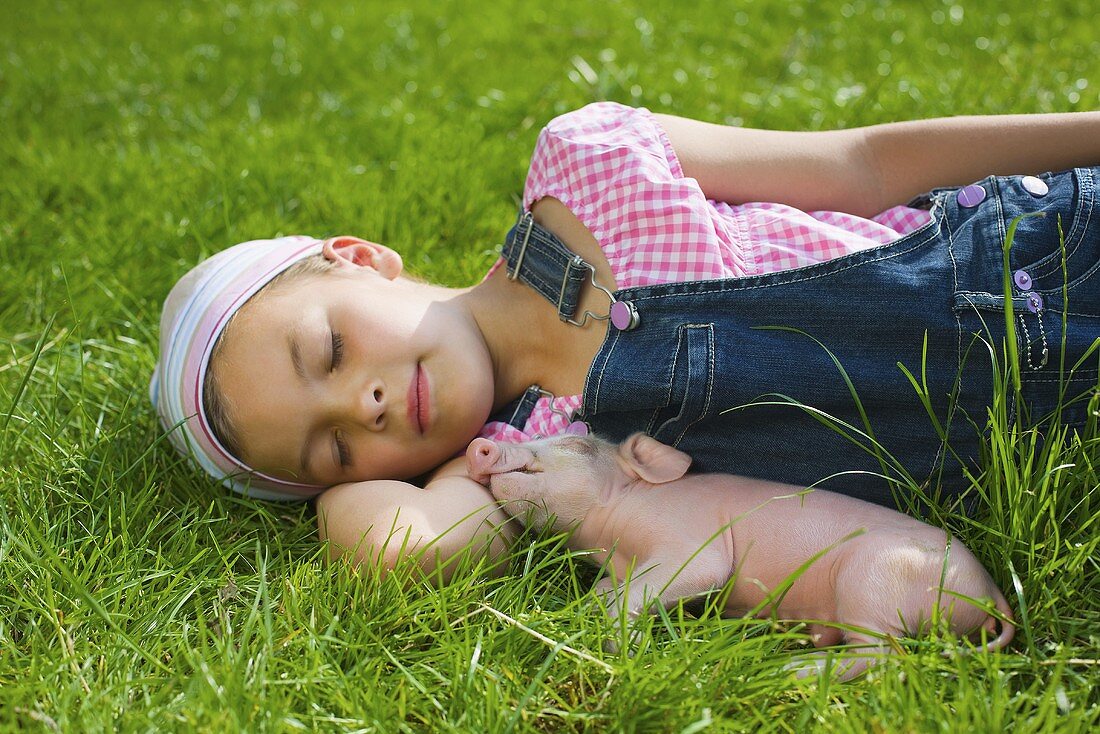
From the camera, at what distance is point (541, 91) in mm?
4398

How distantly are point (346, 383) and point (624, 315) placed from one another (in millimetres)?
715

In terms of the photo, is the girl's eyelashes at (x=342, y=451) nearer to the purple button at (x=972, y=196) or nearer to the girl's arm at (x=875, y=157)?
the girl's arm at (x=875, y=157)

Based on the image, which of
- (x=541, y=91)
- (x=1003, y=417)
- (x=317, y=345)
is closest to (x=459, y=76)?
(x=541, y=91)

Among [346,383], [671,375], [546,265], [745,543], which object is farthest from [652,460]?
[346,383]

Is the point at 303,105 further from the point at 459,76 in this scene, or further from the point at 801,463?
the point at 801,463

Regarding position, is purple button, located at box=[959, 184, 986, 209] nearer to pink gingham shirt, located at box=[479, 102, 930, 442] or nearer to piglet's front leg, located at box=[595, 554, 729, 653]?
pink gingham shirt, located at box=[479, 102, 930, 442]

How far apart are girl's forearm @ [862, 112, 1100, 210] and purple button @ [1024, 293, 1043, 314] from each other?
0.65 m

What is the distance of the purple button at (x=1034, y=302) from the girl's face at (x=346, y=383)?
133cm

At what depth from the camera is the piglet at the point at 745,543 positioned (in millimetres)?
1823

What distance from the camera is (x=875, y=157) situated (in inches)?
108

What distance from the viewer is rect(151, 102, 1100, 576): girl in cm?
220

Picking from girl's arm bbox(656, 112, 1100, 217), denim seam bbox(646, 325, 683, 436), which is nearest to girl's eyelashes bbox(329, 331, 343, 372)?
denim seam bbox(646, 325, 683, 436)

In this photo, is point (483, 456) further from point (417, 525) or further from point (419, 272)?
point (419, 272)

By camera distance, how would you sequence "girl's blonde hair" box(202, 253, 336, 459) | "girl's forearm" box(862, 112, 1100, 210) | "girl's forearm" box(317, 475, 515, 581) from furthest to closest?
"girl's forearm" box(862, 112, 1100, 210) → "girl's blonde hair" box(202, 253, 336, 459) → "girl's forearm" box(317, 475, 515, 581)
